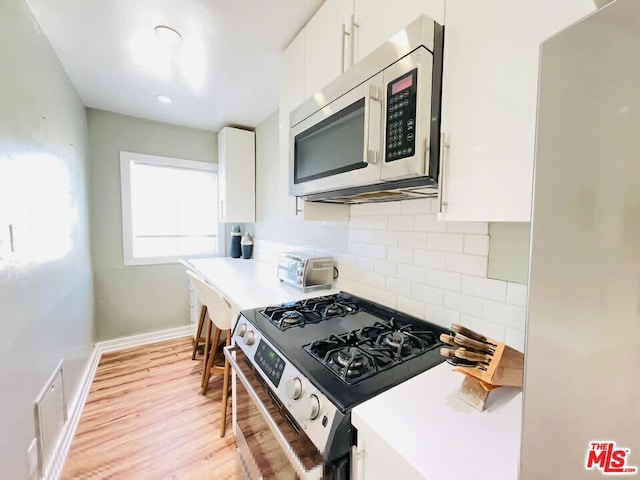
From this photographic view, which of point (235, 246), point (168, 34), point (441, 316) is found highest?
point (168, 34)

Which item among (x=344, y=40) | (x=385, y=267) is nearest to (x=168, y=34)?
(x=344, y=40)

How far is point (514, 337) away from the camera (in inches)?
35.1

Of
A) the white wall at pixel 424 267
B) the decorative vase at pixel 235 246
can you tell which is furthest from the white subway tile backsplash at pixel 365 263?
the decorative vase at pixel 235 246

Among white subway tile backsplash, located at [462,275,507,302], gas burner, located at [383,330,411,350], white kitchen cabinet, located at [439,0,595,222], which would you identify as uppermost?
white kitchen cabinet, located at [439,0,595,222]

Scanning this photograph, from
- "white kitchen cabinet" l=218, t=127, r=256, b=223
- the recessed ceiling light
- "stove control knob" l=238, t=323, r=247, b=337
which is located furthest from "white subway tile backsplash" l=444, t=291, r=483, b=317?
"white kitchen cabinet" l=218, t=127, r=256, b=223

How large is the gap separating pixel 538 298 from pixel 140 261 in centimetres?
334

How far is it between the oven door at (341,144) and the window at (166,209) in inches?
88.2

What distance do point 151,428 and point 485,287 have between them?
6.86ft

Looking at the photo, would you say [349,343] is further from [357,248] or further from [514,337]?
[357,248]

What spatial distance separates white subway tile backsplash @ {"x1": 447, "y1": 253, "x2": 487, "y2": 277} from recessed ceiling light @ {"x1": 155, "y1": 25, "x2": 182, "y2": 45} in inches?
70.8

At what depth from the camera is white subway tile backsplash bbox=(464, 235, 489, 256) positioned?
0.97 metres

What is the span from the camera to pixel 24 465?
1.11m

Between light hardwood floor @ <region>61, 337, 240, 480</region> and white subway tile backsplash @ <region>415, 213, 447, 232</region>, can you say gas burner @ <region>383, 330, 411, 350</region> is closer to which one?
white subway tile backsplash @ <region>415, 213, 447, 232</region>

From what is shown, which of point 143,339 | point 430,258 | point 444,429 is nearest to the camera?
point 444,429
